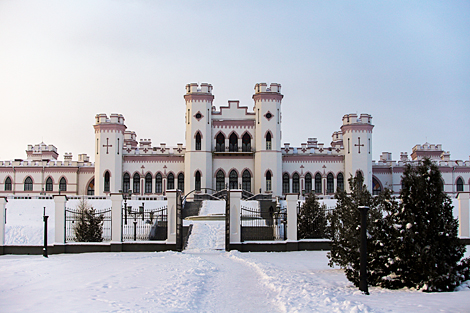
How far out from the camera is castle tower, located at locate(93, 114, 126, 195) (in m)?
42.1

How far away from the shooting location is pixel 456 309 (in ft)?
24.1

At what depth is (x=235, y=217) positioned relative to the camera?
1855 cm

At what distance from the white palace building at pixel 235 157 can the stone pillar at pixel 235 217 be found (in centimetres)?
2227

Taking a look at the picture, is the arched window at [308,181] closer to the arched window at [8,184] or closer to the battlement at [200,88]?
the battlement at [200,88]

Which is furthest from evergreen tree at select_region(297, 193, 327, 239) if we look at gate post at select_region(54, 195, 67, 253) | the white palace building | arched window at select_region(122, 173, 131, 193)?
arched window at select_region(122, 173, 131, 193)

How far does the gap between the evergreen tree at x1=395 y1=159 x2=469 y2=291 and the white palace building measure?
31078 millimetres

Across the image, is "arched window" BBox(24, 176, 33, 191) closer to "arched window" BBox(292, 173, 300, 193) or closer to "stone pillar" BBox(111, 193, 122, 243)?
"arched window" BBox(292, 173, 300, 193)

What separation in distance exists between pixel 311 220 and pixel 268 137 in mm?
21616

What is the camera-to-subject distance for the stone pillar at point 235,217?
18.4 meters

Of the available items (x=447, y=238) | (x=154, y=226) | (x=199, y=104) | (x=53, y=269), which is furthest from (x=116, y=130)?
(x=447, y=238)

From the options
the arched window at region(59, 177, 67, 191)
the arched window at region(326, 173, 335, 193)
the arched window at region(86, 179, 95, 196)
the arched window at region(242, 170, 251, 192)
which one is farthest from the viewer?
the arched window at region(86, 179, 95, 196)

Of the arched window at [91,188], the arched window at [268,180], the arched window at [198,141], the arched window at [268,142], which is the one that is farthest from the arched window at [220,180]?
the arched window at [91,188]

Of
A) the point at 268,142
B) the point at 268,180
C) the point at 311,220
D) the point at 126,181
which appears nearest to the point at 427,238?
the point at 311,220

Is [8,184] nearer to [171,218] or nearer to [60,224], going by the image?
[60,224]
